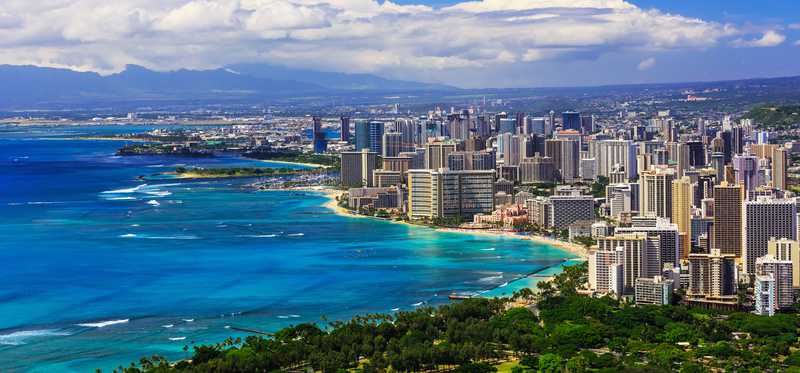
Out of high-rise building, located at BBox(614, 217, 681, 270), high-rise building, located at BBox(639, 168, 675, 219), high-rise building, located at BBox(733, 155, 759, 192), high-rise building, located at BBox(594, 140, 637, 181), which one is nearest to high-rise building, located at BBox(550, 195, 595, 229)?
high-rise building, located at BBox(639, 168, 675, 219)

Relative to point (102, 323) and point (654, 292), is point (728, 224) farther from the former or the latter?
point (102, 323)

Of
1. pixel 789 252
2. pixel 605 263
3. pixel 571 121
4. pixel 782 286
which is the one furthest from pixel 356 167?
pixel 782 286

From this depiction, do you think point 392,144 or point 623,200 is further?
point 392,144

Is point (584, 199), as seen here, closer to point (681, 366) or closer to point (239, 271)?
point (239, 271)

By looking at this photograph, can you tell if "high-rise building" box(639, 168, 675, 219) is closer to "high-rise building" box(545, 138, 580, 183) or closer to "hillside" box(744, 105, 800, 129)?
"high-rise building" box(545, 138, 580, 183)

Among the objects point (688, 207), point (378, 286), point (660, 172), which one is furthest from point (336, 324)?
point (660, 172)
